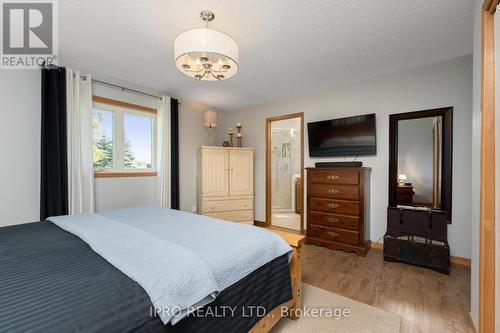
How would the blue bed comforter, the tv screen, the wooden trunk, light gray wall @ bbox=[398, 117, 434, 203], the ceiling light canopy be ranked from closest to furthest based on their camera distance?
the blue bed comforter → the ceiling light canopy → the wooden trunk → light gray wall @ bbox=[398, 117, 434, 203] → the tv screen

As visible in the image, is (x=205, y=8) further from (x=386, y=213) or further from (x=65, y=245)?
(x=386, y=213)

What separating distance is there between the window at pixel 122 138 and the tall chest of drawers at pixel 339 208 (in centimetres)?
259

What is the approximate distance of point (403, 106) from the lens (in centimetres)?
296

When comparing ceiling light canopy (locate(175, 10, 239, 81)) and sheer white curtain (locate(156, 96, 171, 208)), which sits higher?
ceiling light canopy (locate(175, 10, 239, 81))

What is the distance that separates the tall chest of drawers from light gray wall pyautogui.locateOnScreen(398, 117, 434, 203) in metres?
0.49

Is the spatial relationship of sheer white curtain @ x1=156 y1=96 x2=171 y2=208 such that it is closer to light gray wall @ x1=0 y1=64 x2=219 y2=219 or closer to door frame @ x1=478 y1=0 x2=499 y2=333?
light gray wall @ x1=0 y1=64 x2=219 y2=219

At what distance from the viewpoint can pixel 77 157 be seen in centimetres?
273

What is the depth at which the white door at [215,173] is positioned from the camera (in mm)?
3834

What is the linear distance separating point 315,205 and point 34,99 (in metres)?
3.75

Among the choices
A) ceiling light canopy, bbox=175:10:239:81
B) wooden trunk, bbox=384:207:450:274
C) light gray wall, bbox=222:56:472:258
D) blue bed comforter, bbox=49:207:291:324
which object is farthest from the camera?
light gray wall, bbox=222:56:472:258

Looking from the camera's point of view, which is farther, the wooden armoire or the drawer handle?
the wooden armoire

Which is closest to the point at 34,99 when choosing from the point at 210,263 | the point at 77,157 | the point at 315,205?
the point at 77,157

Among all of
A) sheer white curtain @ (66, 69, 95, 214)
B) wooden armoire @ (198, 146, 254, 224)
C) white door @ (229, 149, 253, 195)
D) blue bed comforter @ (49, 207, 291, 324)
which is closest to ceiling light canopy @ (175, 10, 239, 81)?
blue bed comforter @ (49, 207, 291, 324)

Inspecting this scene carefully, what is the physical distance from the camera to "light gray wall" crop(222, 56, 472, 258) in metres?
2.57
